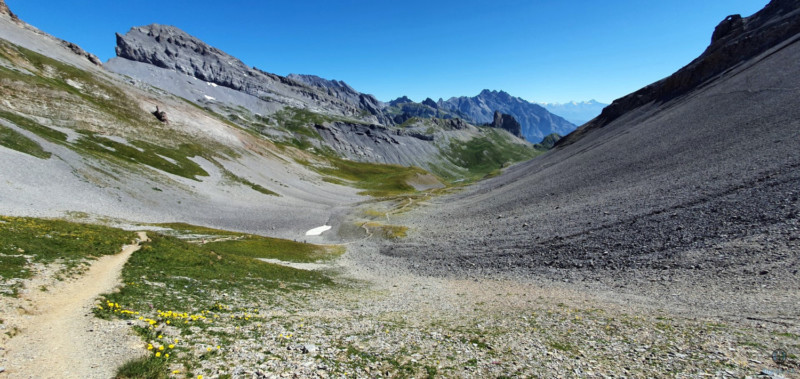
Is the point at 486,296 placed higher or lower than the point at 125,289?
lower

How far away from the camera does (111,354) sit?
1147 centimetres

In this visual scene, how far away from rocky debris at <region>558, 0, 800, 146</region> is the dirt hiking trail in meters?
159

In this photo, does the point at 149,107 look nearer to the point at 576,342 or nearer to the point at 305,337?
the point at 305,337

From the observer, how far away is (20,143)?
2223 inches

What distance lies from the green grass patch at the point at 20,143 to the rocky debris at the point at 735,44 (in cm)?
18169

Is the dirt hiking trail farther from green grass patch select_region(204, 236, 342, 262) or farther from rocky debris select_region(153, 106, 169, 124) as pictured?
rocky debris select_region(153, 106, 169, 124)

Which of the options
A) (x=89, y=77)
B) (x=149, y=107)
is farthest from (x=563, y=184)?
(x=89, y=77)

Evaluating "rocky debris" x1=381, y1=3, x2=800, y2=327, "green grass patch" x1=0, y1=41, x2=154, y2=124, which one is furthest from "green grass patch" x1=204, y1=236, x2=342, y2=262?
"green grass patch" x1=0, y1=41, x2=154, y2=124

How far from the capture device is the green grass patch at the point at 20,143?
179ft

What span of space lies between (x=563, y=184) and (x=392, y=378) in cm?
6890

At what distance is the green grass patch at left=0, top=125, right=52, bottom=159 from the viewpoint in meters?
54.6

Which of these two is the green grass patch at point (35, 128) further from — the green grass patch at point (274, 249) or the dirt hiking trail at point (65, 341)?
the dirt hiking trail at point (65, 341)

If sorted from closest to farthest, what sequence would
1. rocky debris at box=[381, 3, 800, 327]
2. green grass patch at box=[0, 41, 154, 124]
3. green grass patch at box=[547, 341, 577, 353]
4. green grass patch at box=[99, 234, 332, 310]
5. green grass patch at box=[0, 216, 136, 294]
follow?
green grass patch at box=[547, 341, 577, 353] → green grass patch at box=[0, 216, 136, 294] → green grass patch at box=[99, 234, 332, 310] → rocky debris at box=[381, 3, 800, 327] → green grass patch at box=[0, 41, 154, 124]

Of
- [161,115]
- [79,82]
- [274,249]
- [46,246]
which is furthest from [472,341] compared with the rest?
[79,82]
